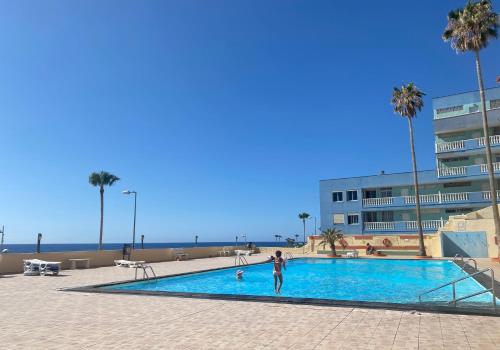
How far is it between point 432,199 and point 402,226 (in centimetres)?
398

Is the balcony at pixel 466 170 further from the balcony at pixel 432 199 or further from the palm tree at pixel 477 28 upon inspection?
the palm tree at pixel 477 28

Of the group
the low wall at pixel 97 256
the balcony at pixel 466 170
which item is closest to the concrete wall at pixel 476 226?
the balcony at pixel 466 170

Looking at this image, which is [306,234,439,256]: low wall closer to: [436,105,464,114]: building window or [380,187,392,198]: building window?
[380,187,392,198]: building window

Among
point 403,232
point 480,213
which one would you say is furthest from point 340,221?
point 480,213

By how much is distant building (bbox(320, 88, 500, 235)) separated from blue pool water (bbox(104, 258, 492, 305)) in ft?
40.6

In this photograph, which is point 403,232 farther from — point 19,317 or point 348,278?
point 19,317

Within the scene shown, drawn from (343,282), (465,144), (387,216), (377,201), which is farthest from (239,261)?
(465,144)

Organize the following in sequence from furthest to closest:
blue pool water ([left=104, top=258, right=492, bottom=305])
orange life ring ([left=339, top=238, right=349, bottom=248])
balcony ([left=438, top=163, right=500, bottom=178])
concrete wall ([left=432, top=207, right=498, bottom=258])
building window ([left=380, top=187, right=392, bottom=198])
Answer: building window ([left=380, top=187, right=392, bottom=198]) < orange life ring ([left=339, top=238, right=349, bottom=248]) < balcony ([left=438, top=163, right=500, bottom=178]) < concrete wall ([left=432, top=207, right=498, bottom=258]) < blue pool water ([left=104, top=258, right=492, bottom=305])

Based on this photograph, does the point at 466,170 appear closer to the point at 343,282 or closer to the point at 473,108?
the point at 473,108

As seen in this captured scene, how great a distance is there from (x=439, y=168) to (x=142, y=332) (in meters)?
39.8

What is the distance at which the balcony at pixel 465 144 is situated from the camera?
37.5m

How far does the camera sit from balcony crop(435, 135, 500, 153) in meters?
37.5

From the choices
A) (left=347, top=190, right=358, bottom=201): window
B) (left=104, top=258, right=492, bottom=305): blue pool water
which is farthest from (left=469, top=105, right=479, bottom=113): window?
(left=104, top=258, right=492, bottom=305): blue pool water

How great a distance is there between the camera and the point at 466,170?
127ft
